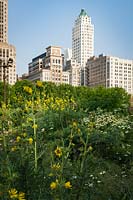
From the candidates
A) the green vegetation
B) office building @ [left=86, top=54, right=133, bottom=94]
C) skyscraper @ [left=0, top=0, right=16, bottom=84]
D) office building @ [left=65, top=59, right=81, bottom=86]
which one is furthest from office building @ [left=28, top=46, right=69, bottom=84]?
the green vegetation

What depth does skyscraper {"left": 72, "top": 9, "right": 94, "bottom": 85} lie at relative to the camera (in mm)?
132875

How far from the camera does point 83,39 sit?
13650cm

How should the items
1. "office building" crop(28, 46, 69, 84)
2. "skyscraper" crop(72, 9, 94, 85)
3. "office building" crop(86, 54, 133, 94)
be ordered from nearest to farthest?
1. "office building" crop(28, 46, 69, 84)
2. "office building" crop(86, 54, 133, 94)
3. "skyscraper" crop(72, 9, 94, 85)

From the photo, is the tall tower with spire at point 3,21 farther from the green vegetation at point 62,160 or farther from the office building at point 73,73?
the green vegetation at point 62,160

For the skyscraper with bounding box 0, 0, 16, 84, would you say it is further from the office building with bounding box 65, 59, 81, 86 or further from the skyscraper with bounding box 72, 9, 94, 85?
the skyscraper with bounding box 72, 9, 94, 85

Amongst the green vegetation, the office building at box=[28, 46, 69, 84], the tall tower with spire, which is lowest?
the green vegetation

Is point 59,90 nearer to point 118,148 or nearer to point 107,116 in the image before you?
point 107,116

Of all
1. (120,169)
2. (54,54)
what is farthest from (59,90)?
(54,54)

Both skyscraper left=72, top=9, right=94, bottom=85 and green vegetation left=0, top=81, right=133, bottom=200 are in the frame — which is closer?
green vegetation left=0, top=81, right=133, bottom=200

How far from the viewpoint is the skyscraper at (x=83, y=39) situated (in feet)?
436

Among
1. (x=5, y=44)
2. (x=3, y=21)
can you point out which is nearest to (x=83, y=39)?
(x=3, y=21)

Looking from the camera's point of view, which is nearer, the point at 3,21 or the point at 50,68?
the point at 50,68

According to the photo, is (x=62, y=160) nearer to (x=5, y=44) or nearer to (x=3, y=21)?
(x=5, y=44)

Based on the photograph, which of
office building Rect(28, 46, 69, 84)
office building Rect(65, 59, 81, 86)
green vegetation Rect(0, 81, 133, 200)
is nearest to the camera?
green vegetation Rect(0, 81, 133, 200)
